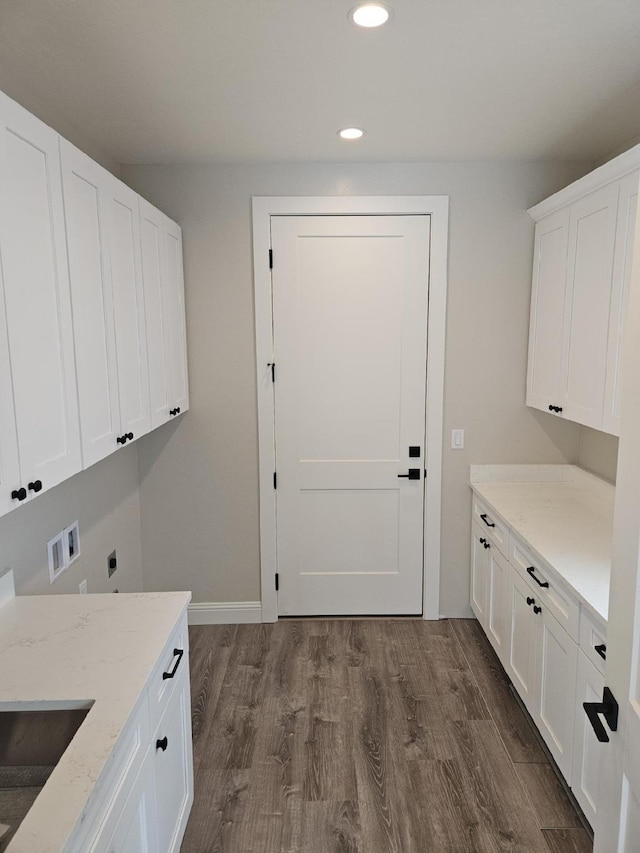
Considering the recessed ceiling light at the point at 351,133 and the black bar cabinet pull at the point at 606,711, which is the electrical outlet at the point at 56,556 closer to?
the black bar cabinet pull at the point at 606,711

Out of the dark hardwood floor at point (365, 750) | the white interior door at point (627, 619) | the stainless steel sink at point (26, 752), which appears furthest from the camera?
the dark hardwood floor at point (365, 750)

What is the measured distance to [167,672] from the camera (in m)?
1.71

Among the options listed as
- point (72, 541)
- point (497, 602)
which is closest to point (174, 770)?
point (72, 541)

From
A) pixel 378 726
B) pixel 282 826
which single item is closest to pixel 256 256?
pixel 378 726

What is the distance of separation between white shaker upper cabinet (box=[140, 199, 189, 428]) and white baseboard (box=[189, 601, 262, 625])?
4.02 ft

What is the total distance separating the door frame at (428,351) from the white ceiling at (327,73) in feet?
1.00

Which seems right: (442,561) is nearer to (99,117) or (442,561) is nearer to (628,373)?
(628,373)

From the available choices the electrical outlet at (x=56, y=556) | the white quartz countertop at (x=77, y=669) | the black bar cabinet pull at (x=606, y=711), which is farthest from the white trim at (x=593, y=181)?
the electrical outlet at (x=56, y=556)

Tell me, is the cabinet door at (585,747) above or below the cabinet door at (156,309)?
below

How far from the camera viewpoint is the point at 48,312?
1645mm

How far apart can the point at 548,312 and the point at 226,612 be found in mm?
2510

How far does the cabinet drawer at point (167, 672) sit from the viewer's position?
1588 mm

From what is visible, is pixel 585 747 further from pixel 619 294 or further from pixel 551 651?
pixel 619 294

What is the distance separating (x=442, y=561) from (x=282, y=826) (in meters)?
1.80
